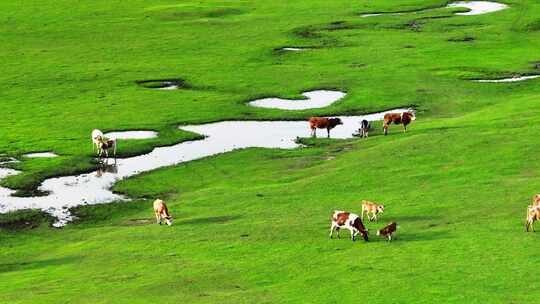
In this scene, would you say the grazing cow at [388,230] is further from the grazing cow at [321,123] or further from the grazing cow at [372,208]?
the grazing cow at [321,123]

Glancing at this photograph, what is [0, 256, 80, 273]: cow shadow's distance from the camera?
38.8 metres

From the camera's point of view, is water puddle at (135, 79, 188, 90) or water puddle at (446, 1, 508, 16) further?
water puddle at (446, 1, 508, 16)

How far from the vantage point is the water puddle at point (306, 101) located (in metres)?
70.3

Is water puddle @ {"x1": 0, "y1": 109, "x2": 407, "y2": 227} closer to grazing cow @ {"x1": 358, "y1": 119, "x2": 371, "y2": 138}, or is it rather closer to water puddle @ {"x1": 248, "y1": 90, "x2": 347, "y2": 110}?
grazing cow @ {"x1": 358, "y1": 119, "x2": 371, "y2": 138}

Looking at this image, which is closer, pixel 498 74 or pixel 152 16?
pixel 498 74

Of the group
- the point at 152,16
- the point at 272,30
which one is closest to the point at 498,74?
the point at 272,30

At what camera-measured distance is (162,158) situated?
188 ft

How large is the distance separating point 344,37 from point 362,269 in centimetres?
6327

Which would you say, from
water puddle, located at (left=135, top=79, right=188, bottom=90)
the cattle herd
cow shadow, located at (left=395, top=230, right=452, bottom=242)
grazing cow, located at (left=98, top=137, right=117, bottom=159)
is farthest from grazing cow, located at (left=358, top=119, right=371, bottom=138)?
cow shadow, located at (left=395, top=230, right=452, bottom=242)

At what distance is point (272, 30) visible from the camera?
3856 inches

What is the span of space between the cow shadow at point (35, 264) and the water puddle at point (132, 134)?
22609 mm

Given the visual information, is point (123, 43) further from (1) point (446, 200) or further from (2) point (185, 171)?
(1) point (446, 200)

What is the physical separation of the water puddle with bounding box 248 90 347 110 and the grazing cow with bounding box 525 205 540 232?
114 ft

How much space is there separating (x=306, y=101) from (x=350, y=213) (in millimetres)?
35769
